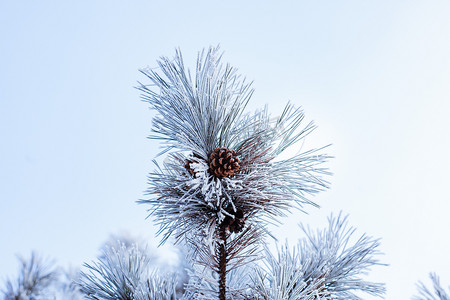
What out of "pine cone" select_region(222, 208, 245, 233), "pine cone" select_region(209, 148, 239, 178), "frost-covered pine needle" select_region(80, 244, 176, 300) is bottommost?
"frost-covered pine needle" select_region(80, 244, 176, 300)

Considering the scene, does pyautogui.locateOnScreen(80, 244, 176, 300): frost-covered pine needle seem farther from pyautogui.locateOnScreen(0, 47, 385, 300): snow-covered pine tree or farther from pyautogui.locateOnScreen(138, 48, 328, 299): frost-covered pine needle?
pyautogui.locateOnScreen(138, 48, 328, 299): frost-covered pine needle

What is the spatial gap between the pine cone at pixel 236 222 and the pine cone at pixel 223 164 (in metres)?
0.13

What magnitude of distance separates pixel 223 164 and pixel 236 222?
7.2 inches

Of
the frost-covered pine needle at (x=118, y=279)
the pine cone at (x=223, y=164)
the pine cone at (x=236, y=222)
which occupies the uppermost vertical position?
the pine cone at (x=223, y=164)

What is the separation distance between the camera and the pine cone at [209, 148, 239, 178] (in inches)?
40.7

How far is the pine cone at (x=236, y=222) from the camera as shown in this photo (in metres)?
1.08

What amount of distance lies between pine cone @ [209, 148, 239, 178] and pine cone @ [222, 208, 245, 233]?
13cm

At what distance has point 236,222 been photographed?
42.8 inches
